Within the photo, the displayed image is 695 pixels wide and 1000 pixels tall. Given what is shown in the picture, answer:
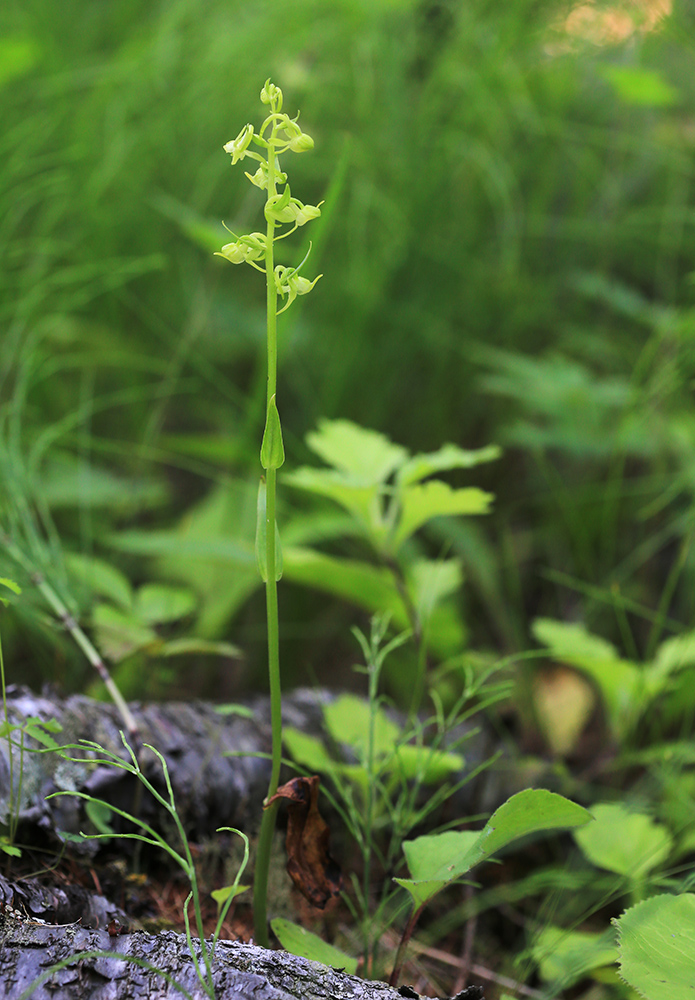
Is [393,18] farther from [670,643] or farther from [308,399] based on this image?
[670,643]

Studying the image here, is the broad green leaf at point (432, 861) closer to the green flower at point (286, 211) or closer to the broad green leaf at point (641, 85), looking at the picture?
the green flower at point (286, 211)

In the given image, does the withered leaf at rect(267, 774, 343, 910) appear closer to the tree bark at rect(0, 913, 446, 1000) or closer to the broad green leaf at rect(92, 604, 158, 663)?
the tree bark at rect(0, 913, 446, 1000)

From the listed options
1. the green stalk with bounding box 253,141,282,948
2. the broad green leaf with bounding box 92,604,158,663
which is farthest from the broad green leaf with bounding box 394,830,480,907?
the broad green leaf with bounding box 92,604,158,663

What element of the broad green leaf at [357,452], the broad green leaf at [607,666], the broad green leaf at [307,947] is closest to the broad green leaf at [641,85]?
the broad green leaf at [357,452]

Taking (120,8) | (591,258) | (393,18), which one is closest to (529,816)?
(591,258)

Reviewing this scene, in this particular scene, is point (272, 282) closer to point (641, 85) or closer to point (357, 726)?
point (357, 726)

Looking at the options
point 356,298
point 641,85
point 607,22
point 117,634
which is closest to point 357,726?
point 117,634
